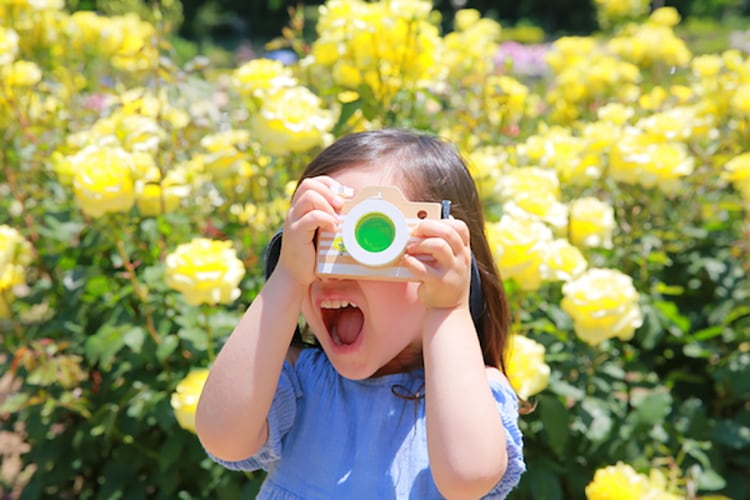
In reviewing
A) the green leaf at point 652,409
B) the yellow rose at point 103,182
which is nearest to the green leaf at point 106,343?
the yellow rose at point 103,182

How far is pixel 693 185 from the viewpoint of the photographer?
2.50 meters

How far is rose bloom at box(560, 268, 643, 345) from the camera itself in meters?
1.74

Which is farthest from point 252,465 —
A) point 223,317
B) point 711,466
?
point 711,466

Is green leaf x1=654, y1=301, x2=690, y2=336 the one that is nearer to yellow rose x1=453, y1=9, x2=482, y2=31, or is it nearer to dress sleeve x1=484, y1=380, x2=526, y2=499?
dress sleeve x1=484, y1=380, x2=526, y2=499

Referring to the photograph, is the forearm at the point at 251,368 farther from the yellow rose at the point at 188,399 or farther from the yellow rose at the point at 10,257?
the yellow rose at the point at 10,257

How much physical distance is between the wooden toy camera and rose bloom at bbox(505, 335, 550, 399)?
69 centimetres

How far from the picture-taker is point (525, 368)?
1.66 m

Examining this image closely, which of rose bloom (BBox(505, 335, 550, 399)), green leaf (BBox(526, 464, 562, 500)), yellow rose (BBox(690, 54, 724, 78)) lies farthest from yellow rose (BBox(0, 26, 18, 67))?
yellow rose (BBox(690, 54, 724, 78))

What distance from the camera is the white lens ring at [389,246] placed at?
991mm

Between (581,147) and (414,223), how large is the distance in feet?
4.43

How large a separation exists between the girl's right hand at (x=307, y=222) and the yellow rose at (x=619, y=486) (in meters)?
0.80

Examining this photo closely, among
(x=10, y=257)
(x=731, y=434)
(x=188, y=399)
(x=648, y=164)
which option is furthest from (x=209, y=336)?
(x=731, y=434)

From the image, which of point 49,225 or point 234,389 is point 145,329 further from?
point 234,389

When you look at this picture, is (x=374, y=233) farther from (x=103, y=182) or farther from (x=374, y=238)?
(x=103, y=182)
